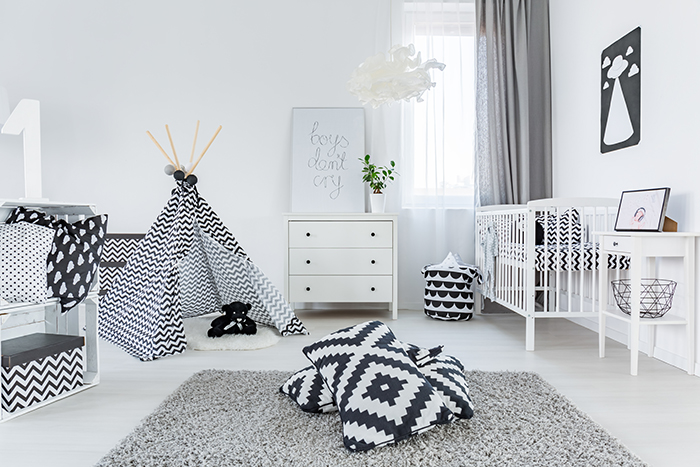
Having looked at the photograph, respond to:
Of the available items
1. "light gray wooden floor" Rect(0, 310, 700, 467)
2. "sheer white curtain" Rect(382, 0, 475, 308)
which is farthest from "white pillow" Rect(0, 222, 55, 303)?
"sheer white curtain" Rect(382, 0, 475, 308)

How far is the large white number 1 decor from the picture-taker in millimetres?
1921

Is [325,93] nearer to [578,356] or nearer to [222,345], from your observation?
[222,345]

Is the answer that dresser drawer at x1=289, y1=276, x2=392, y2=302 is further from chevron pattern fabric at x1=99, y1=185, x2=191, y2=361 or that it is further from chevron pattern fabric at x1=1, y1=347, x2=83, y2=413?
chevron pattern fabric at x1=1, y1=347, x2=83, y2=413

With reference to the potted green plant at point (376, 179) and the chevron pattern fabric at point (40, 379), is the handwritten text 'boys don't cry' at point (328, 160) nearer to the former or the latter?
the potted green plant at point (376, 179)

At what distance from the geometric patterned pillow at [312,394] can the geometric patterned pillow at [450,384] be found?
348mm

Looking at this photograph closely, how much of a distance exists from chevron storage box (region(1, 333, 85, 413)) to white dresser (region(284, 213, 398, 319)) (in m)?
1.71

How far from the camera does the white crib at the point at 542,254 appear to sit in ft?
8.69

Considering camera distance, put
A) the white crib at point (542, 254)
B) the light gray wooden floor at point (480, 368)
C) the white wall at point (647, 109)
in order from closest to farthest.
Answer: the light gray wooden floor at point (480, 368) < the white wall at point (647, 109) < the white crib at point (542, 254)

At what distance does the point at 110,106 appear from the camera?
3.98m

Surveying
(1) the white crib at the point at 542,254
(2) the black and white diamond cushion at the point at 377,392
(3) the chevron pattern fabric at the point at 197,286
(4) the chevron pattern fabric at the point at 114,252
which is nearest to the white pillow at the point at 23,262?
(3) the chevron pattern fabric at the point at 197,286

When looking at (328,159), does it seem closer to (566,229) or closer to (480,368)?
(566,229)

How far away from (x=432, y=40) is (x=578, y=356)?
2.63m

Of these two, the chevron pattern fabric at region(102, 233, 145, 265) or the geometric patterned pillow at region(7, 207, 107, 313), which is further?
the chevron pattern fabric at region(102, 233, 145, 265)

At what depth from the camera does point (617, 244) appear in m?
2.40
